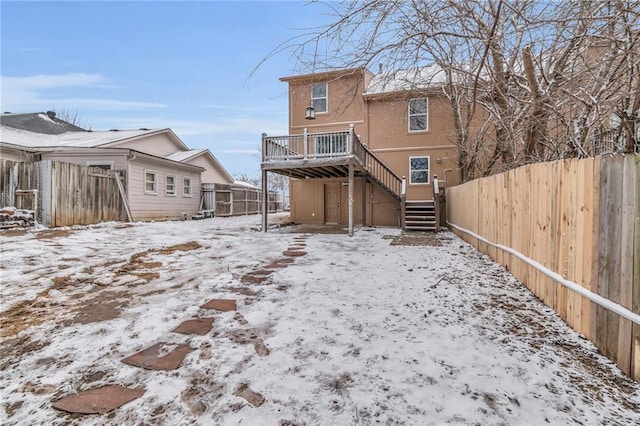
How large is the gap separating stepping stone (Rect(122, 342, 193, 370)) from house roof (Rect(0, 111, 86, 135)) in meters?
17.8

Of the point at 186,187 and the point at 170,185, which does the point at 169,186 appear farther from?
the point at 186,187

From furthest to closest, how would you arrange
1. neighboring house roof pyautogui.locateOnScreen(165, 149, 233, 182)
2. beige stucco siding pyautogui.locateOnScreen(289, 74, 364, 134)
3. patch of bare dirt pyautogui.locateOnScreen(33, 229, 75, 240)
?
1. neighboring house roof pyautogui.locateOnScreen(165, 149, 233, 182)
2. beige stucco siding pyautogui.locateOnScreen(289, 74, 364, 134)
3. patch of bare dirt pyautogui.locateOnScreen(33, 229, 75, 240)

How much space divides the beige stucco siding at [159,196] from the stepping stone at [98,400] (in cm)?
1126

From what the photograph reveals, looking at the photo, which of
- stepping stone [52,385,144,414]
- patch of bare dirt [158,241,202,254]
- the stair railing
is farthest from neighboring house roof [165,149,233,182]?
stepping stone [52,385,144,414]

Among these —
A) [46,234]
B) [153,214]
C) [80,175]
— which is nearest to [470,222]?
[46,234]

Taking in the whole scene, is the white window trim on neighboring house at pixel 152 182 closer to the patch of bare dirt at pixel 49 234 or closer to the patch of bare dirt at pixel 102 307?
the patch of bare dirt at pixel 49 234

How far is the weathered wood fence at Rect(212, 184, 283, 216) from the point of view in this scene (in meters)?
17.1

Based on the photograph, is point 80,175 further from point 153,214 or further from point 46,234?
point 153,214

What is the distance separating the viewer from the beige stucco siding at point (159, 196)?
11648mm

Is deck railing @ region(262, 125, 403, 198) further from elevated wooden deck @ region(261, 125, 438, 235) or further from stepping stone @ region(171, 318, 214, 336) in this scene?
stepping stone @ region(171, 318, 214, 336)

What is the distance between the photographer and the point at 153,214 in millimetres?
12727

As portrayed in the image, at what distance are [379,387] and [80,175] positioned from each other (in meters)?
10.7

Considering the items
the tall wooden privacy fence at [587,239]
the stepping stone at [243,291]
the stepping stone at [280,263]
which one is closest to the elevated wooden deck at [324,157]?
the stepping stone at [280,263]

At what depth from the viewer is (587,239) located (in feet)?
7.64
